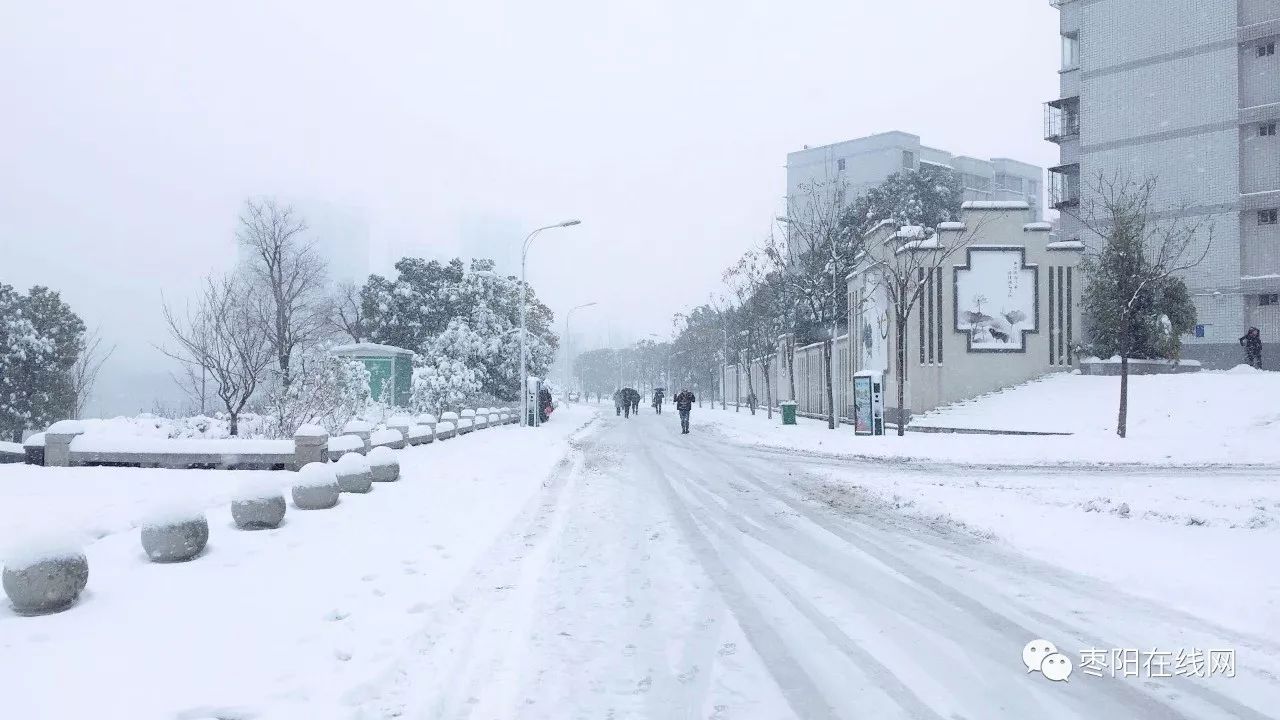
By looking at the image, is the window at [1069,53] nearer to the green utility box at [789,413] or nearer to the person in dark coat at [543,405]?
the green utility box at [789,413]

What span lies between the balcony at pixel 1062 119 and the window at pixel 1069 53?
2.25 meters

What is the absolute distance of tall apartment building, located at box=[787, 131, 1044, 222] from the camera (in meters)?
69.7

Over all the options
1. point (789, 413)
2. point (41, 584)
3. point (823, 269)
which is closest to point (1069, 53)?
point (823, 269)

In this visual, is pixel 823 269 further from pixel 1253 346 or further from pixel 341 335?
pixel 341 335

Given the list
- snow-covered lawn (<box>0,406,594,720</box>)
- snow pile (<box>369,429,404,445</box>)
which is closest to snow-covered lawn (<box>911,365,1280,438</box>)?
snow pile (<box>369,429,404,445</box>)

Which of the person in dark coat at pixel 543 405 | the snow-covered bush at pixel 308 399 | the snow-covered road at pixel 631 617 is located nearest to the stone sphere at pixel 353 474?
the snow-covered road at pixel 631 617

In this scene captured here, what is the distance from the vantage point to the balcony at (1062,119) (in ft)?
153

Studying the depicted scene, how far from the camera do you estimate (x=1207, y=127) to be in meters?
37.0

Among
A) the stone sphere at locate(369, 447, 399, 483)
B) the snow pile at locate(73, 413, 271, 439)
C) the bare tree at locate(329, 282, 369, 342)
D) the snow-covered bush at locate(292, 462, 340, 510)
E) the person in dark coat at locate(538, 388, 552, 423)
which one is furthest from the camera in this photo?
the bare tree at locate(329, 282, 369, 342)

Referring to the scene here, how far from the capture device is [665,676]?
15.6 feet

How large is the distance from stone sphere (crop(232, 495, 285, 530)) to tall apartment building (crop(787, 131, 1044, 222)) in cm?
6163

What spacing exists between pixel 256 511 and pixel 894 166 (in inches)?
2684

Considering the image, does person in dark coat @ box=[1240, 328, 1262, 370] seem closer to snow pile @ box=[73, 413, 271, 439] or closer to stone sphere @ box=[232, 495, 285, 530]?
stone sphere @ box=[232, 495, 285, 530]

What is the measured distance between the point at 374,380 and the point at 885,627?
37.8 m
